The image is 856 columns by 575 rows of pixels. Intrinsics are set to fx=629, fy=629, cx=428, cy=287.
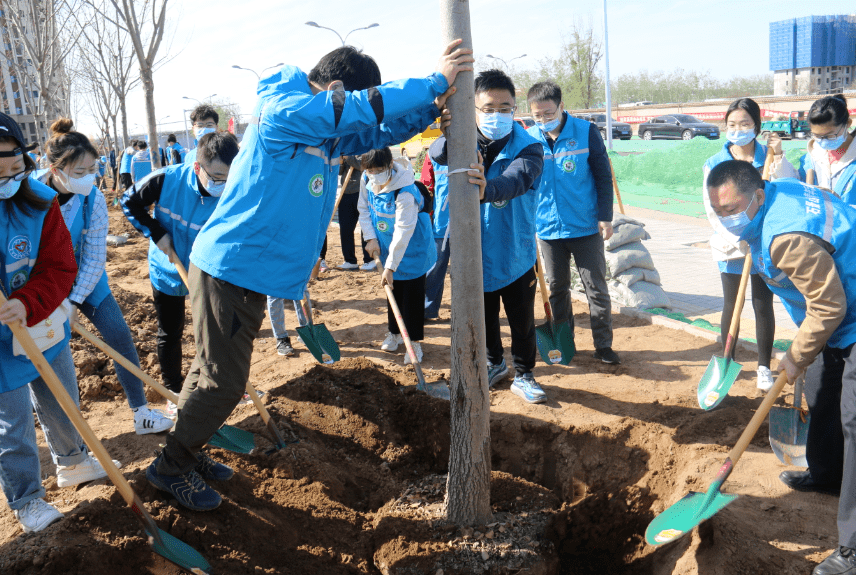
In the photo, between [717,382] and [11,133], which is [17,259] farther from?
[717,382]

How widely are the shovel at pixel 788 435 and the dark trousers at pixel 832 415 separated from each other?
0.11 metres

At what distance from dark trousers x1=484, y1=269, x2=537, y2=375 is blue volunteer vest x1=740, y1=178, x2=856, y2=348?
58.9 inches

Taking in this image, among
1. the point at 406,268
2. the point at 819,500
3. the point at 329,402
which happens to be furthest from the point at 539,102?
the point at 819,500

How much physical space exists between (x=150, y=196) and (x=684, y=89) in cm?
7531

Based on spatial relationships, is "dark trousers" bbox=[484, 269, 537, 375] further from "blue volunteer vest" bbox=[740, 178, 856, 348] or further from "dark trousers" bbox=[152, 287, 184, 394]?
"dark trousers" bbox=[152, 287, 184, 394]

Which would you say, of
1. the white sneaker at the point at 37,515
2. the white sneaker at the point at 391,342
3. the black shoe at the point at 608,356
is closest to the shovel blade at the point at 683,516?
the black shoe at the point at 608,356

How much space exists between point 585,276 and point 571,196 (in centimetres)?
60

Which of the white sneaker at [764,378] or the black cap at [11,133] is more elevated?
the black cap at [11,133]

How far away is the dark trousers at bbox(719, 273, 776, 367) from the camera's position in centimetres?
379

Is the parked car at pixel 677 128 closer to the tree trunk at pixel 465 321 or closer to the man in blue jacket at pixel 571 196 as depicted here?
the man in blue jacket at pixel 571 196

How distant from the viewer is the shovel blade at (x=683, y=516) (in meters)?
2.38

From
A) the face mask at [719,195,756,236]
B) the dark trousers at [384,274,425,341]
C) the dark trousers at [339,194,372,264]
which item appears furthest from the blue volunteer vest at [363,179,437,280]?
the dark trousers at [339,194,372,264]

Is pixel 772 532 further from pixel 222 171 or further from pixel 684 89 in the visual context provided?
pixel 684 89

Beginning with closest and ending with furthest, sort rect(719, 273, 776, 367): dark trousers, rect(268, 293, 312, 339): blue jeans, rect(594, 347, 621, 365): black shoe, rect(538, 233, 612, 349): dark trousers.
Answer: rect(719, 273, 776, 367): dark trousers → rect(538, 233, 612, 349): dark trousers → rect(594, 347, 621, 365): black shoe → rect(268, 293, 312, 339): blue jeans
